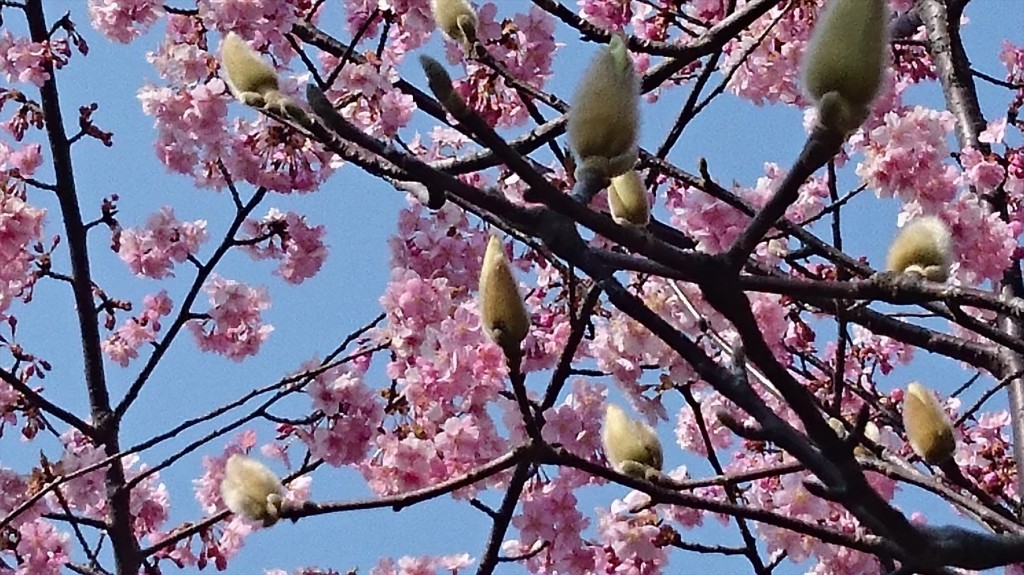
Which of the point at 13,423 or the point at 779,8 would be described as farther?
the point at 13,423

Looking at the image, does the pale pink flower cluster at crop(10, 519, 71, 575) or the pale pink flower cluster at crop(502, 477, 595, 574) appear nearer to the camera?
the pale pink flower cluster at crop(502, 477, 595, 574)

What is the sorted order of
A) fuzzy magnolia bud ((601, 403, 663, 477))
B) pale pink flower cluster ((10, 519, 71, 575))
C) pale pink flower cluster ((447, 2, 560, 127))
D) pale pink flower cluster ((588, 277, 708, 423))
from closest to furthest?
1. fuzzy magnolia bud ((601, 403, 663, 477))
2. pale pink flower cluster ((588, 277, 708, 423))
3. pale pink flower cluster ((447, 2, 560, 127))
4. pale pink flower cluster ((10, 519, 71, 575))

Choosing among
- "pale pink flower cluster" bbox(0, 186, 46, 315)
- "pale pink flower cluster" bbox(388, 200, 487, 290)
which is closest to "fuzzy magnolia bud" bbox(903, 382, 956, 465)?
"pale pink flower cluster" bbox(388, 200, 487, 290)

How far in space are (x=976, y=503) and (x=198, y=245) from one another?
3.63m

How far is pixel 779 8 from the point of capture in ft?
12.9

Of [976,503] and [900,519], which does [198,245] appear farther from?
[900,519]

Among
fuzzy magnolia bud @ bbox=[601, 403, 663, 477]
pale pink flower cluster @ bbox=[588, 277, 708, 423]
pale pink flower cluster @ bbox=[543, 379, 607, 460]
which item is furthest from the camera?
pale pink flower cluster @ bbox=[543, 379, 607, 460]

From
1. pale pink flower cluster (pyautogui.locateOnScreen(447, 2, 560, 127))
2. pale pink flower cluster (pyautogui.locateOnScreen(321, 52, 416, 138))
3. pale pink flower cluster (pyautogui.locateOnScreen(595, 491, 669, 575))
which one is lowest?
pale pink flower cluster (pyautogui.locateOnScreen(595, 491, 669, 575))

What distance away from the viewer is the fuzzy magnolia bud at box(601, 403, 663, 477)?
1.53 meters

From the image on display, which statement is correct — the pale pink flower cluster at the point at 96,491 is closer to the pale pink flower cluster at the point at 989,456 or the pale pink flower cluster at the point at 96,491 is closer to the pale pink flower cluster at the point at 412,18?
the pale pink flower cluster at the point at 412,18

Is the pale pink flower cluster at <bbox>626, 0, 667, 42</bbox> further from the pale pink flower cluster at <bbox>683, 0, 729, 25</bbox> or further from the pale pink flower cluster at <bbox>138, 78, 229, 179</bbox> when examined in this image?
the pale pink flower cluster at <bbox>138, 78, 229, 179</bbox>

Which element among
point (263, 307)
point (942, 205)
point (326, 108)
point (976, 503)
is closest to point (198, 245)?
point (263, 307)

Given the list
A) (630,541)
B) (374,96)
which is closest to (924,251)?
(630,541)

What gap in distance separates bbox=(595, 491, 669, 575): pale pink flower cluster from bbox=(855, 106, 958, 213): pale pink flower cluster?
50.8 inches
